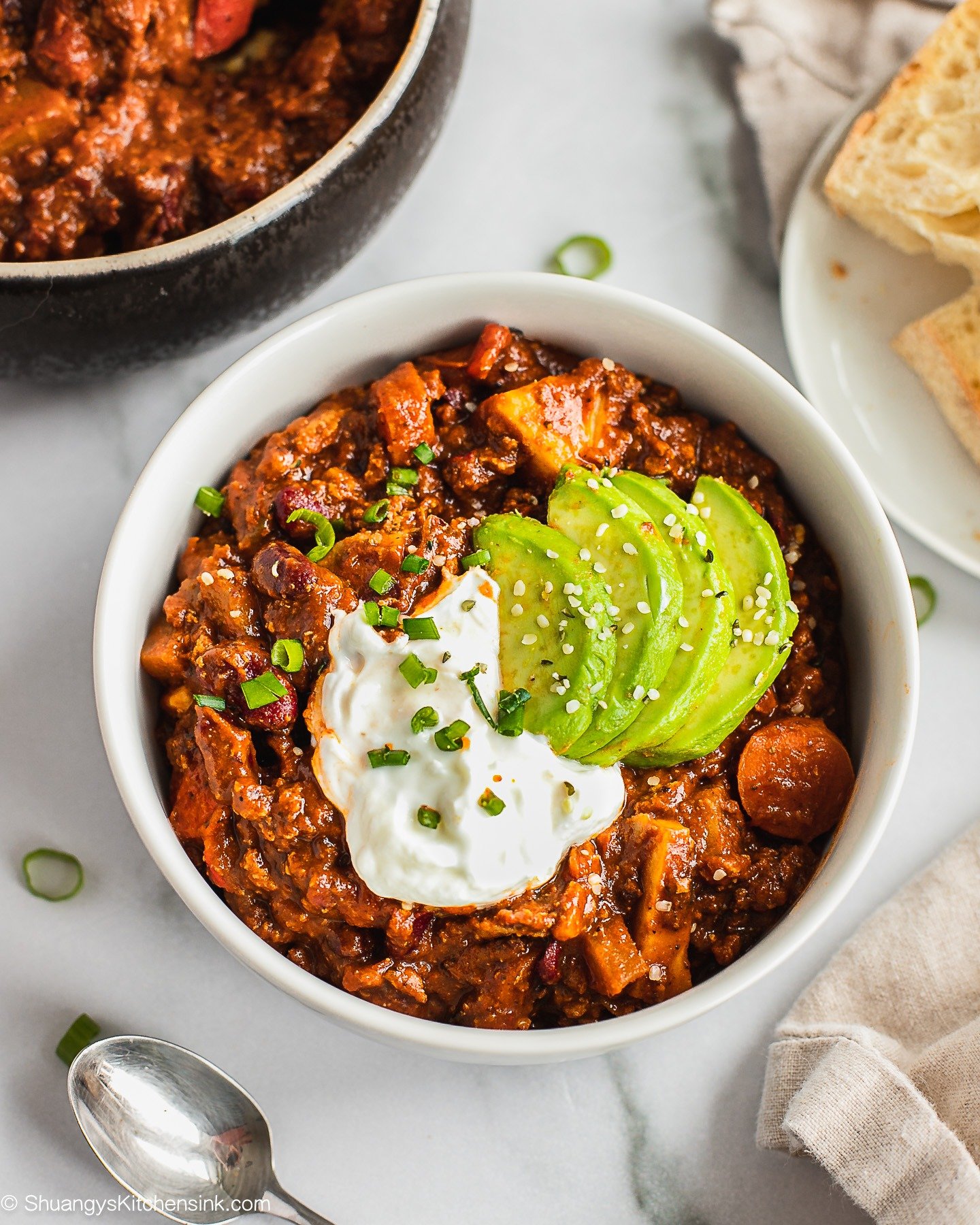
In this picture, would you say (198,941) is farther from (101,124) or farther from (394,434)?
(101,124)

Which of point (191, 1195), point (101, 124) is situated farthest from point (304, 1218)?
point (101, 124)

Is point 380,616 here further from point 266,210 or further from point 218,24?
point 218,24

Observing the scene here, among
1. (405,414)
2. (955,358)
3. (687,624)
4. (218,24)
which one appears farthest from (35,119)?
(955,358)

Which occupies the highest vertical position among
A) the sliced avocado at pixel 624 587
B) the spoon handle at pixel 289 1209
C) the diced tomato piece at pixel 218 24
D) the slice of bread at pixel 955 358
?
the slice of bread at pixel 955 358

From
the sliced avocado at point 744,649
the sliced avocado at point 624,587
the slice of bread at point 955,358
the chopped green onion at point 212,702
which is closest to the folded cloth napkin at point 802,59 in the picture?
the slice of bread at point 955,358

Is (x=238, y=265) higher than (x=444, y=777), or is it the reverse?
(x=238, y=265)

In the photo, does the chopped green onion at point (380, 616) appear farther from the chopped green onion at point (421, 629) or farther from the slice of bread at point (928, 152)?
the slice of bread at point (928, 152)
